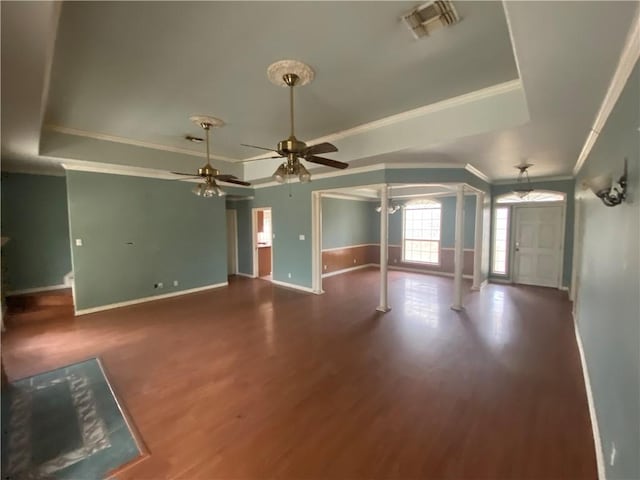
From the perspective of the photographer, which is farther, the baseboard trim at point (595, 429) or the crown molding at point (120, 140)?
the crown molding at point (120, 140)

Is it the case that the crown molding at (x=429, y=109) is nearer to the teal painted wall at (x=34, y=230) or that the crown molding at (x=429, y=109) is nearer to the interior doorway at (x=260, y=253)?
the interior doorway at (x=260, y=253)

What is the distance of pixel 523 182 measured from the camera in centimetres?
648

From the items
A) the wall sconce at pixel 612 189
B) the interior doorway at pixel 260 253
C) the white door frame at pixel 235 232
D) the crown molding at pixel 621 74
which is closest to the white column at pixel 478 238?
the crown molding at pixel 621 74

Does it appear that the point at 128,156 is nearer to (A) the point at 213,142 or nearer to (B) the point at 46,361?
(A) the point at 213,142

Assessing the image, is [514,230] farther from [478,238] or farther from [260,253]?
[260,253]

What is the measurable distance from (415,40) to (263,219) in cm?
725

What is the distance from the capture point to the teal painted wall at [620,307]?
4.33 ft

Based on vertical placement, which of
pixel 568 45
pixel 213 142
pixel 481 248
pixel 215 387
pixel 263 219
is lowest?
pixel 215 387

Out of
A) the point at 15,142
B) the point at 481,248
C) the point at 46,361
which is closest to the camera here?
the point at 46,361

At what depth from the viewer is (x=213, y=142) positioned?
15.2 feet

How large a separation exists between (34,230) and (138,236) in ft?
7.50

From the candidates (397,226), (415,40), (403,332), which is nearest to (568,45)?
(415,40)

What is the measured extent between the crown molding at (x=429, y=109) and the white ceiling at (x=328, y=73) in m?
0.02

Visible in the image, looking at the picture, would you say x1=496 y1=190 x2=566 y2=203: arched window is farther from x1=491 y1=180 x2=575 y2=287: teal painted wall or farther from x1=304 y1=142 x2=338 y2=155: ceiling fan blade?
x1=304 y1=142 x2=338 y2=155: ceiling fan blade
